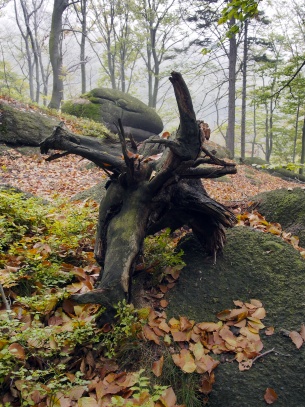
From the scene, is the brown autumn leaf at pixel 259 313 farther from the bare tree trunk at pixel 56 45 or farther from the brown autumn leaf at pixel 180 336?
the bare tree trunk at pixel 56 45

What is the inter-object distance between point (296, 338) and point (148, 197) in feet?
5.50

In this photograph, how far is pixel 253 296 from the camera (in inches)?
111

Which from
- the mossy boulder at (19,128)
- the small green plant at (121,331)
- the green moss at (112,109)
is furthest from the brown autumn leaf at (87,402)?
the green moss at (112,109)

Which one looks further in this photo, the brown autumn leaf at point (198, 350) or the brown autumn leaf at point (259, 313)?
the brown autumn leaf at point (259, 313)

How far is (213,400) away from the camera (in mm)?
2184

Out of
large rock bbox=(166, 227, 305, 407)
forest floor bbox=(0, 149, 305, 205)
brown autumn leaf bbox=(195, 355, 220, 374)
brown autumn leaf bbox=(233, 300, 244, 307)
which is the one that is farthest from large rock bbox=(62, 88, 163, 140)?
brown autumn leaf bbox=(195, 355, 220, 374)

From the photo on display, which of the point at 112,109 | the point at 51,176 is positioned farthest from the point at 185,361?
the point at 112,109

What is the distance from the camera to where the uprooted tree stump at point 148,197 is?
2.43 meters

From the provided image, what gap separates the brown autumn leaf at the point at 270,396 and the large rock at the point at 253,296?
0.03 metres

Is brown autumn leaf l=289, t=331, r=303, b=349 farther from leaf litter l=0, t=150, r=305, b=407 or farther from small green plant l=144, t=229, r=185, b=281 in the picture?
small green plant l=144, t=229, r=185, b=281

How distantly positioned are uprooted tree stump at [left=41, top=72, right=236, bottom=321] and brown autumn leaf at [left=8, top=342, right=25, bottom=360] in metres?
0.60

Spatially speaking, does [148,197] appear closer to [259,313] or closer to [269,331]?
[259,313]

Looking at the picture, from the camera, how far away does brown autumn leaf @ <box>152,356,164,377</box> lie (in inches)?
86.5

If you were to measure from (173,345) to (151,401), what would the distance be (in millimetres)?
638
